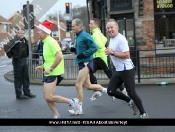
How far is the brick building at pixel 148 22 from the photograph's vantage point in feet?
43.8

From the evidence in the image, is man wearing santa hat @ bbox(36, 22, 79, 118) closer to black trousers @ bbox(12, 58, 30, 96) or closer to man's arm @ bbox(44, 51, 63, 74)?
man's arm @ bbox(44, 51, 63, 74)

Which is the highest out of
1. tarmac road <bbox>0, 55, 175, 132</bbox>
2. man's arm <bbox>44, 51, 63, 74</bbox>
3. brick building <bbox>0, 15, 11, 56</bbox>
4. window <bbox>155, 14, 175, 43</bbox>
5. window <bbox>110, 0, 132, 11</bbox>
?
window <bbox>110, 0, 132, 11</bbox>

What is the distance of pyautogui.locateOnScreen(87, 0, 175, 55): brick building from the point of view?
1335 centimetres

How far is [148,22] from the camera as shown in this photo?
13.3m

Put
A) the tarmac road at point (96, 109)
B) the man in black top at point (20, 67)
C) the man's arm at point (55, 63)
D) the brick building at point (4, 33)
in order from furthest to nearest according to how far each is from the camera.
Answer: the man in black top at point (20, 67) → the man's arm at point (55, 63) → the tarmac road at point (96, 109) → the brick building at point (4, 33)

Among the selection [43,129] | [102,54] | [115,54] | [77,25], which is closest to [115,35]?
[115,54]

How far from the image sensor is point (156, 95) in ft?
29.7

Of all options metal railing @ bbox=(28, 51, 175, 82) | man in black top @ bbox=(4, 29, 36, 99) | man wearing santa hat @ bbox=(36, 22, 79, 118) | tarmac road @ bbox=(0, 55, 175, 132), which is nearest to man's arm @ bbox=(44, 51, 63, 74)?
man wearing santa hat @ bbox=(36, 22, 79, 118)

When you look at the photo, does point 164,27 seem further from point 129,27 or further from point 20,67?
point 20,67

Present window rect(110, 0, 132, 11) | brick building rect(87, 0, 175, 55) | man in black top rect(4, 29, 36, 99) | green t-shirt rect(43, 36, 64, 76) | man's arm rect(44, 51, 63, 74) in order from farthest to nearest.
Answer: window rect(110, 0, 132, 11) < brick building rect(87, 0, 175, 55) < man in black top rect(4, 29, 36, 99) < green t-shirt rect(43, 36, 64, 76) < man's arm rect(44, 51, 63, 74)

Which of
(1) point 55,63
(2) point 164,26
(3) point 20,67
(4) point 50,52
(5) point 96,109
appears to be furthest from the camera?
(2) point 164,26

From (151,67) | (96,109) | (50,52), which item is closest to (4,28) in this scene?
(50,52)

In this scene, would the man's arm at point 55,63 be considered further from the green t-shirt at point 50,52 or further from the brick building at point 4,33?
the brick building at point 4,33

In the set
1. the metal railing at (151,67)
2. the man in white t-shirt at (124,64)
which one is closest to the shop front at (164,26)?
the metal railing at (151,67)
